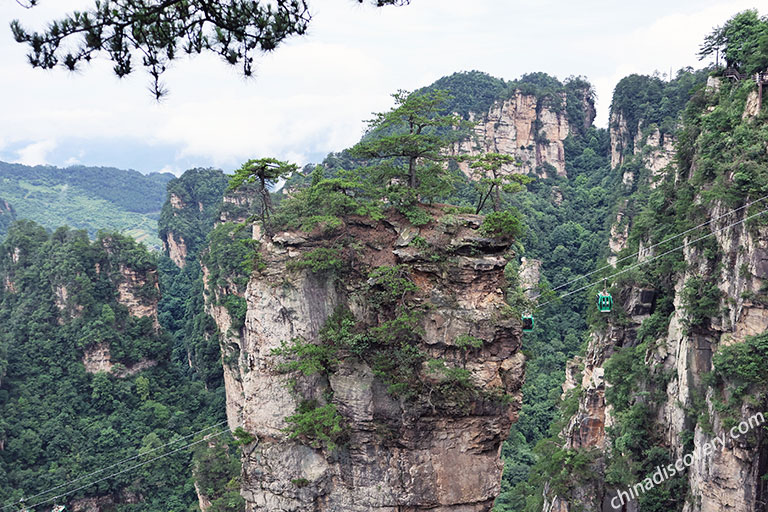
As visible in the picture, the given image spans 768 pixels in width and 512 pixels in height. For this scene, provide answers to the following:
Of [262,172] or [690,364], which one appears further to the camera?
[690,364]

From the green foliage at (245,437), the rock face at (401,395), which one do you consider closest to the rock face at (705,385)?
the rock face at (401,395)

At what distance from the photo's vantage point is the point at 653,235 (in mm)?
24562

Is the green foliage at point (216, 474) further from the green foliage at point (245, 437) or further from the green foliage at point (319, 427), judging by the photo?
the green foliage at point (319, 427)

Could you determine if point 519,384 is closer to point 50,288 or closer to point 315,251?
point 315,251

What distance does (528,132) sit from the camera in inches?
2386

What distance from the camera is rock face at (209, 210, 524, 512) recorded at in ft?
43.5

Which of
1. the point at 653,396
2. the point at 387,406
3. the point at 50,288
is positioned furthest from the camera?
the point at 50,288

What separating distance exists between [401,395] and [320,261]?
377 centimetres

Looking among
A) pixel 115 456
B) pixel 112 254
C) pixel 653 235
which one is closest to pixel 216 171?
pixel 112 254

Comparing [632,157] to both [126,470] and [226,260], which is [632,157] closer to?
[226,260]

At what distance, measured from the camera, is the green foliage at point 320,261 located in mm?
13928

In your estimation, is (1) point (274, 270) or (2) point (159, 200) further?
(2) point (159, 200)

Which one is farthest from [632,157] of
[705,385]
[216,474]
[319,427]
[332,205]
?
[319,427]

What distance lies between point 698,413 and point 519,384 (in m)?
8.13
